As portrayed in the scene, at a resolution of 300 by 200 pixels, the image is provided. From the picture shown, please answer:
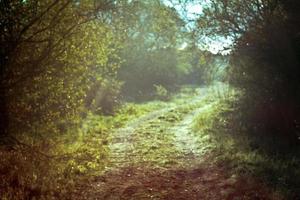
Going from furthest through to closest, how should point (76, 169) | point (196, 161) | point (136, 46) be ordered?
point (136, 46) → point (196, 161) → point (76, 169)

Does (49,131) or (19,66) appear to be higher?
(19,66)

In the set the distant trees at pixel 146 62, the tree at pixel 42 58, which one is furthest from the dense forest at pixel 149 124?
the distant trees at pixel 146 62

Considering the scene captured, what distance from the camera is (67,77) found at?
12.2 metres

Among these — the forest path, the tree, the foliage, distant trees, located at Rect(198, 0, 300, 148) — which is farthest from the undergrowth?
the foliage

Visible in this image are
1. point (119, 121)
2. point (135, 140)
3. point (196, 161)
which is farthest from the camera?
point (119, 121)

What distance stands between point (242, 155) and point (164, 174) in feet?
8.70

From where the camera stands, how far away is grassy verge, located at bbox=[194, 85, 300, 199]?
10.6m

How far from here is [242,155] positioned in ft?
42.8

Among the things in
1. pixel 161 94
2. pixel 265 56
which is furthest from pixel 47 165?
pixel 161 94

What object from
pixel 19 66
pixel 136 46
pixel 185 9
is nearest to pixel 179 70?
pixel 136 46

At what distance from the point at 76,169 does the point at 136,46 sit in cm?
3420

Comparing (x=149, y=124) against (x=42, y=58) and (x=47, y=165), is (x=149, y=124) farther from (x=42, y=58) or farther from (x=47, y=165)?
(x=42, y=58)

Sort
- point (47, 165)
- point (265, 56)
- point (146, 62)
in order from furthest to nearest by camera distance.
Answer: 1. point (146, 62)
2. point (265, 56)
3. point (47, 165)

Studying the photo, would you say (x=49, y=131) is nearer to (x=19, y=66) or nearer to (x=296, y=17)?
(x=19, y=66)
